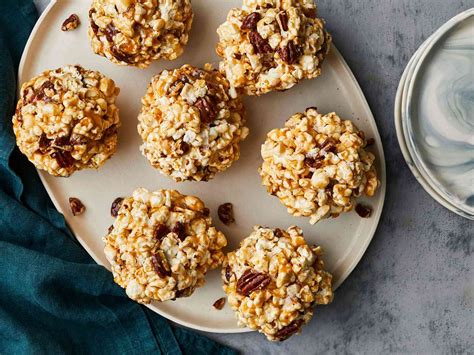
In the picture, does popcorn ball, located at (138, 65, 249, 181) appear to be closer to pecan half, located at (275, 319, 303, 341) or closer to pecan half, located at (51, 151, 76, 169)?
pecan half, located at (51, 151, 76, 169)

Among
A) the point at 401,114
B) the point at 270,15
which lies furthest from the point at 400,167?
the point at 270,15

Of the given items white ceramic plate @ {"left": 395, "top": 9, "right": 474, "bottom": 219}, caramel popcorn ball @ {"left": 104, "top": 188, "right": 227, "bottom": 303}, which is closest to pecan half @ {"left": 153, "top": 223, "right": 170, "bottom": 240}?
caramel popcorn ball @ {"left": 104, "top": 188, "right": 227, "bottom": 303}

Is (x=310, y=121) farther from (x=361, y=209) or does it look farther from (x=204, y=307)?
(x=204, y=307)

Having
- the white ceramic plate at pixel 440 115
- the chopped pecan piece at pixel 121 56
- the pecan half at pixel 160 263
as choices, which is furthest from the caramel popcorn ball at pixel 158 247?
the white ceramic plate at pixel 440 115

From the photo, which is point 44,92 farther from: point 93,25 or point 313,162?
point 313,162

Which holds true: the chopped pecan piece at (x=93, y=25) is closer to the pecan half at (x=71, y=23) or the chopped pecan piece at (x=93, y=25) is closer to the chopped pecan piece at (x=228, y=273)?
the pecan half at (x=71, y=23)

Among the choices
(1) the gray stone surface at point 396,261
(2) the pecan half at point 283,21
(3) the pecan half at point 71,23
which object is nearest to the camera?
(2) the pecan half at point 283,21
